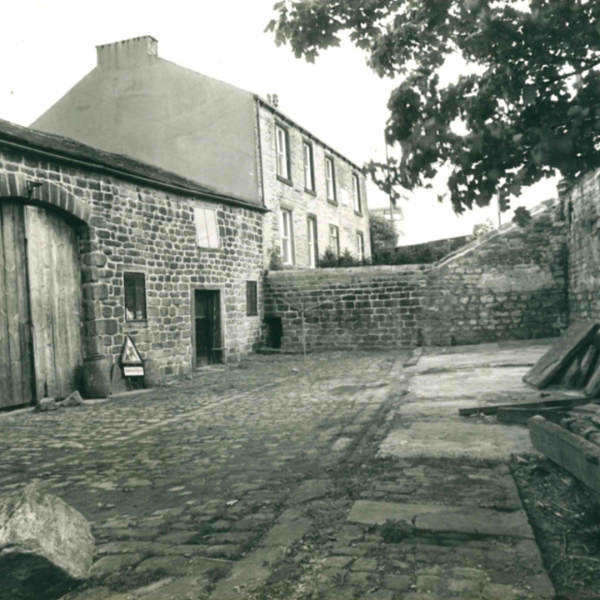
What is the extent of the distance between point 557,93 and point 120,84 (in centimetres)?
1924

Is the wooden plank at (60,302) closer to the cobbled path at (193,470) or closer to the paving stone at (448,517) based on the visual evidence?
the cobbled path at (193,470)

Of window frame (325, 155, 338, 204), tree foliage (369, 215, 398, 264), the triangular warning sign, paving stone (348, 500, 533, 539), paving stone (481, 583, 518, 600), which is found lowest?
paving stone (481, 583, 518, 600)

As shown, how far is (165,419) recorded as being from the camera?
795 centimetres

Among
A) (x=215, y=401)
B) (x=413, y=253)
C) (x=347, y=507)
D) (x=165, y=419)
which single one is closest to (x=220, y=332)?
(x=215, y=401)

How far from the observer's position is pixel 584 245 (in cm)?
1267

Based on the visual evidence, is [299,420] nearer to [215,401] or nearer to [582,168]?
[215,401]

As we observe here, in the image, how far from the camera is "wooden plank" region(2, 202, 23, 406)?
30.4ft

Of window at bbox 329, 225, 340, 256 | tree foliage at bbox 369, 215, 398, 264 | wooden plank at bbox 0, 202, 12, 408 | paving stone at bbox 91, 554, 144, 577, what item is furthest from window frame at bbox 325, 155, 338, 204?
paving stone at bbox 91, 554, 144, 577

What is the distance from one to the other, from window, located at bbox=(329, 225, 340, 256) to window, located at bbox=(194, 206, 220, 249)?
956 cm

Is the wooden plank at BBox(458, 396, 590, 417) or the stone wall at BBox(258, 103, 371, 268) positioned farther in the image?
the stone wall at BBox(258, 103, 371, 268)

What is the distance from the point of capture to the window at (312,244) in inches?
870

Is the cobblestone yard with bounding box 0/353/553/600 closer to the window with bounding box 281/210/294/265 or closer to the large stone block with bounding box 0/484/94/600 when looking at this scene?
the large stone block with bounding box 0/484/94/600

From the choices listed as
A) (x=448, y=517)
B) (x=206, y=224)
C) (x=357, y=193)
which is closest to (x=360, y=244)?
(x=357, y=193)

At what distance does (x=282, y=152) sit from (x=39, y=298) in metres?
12.3
